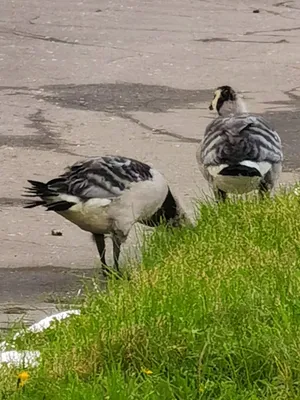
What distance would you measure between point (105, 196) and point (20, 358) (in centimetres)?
191

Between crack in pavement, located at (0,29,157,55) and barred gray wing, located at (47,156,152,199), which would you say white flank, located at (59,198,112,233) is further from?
crack in pavement, located at (0,29,157,55)

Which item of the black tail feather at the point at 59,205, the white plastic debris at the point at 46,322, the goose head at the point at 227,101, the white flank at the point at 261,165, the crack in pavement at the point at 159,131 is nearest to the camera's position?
the white plastic debris at the point at 46,322

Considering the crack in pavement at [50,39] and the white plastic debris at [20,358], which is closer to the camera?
the white plastic debris at [20,358]

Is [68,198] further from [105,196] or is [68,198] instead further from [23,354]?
[23,354]

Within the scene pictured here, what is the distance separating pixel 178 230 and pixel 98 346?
2.10 m

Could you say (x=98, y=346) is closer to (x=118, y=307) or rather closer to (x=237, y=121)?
(x=118, y=307)

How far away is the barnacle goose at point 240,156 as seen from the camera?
6.68 metres

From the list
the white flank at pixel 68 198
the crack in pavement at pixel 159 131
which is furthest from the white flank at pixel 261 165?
the crack in pavement at pixel 159 131

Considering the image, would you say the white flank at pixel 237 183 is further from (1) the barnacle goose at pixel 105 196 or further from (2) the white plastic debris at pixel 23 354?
(2) the white plastic debris at pixel 23 354

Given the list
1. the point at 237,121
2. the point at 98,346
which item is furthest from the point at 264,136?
the point at 98,346

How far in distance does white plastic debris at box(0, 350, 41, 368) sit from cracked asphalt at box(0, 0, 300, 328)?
927mm

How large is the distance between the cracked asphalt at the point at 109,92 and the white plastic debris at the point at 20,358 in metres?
0.93

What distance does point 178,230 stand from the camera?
6.57m

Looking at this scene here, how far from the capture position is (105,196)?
6.41 m
